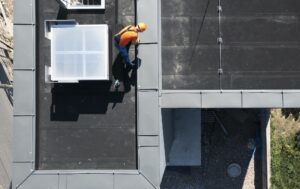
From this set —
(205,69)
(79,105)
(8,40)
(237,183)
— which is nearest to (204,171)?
(237,183)

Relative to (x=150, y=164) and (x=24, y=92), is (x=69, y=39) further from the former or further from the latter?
(x=150, y=164)

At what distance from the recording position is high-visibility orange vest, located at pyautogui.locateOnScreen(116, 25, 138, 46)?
8.03 metres

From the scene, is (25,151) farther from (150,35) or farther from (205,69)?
(205,69)

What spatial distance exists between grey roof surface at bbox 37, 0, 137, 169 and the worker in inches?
11.2

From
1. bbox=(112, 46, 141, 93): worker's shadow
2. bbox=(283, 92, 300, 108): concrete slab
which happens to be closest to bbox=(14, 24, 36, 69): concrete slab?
bbox=(112, 46, 141, 93): worker's shadow

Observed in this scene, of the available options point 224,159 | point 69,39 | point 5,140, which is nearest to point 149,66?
point 69,39

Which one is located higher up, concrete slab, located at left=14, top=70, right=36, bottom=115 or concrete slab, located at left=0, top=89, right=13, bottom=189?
concrete slab, located at left=14, top=70, right=36, bottom=115

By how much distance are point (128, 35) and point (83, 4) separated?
6.06 feet

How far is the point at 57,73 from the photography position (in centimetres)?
833

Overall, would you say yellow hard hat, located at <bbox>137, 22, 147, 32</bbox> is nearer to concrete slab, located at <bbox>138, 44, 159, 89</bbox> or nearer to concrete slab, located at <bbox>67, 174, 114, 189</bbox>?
concrete slab, located at <bbox>138, 44, 159, 89</bbox>

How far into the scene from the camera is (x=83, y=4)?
357 inches

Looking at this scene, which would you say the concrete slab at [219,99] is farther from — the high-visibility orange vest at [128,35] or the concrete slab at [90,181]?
the concrete slab at [90,181]

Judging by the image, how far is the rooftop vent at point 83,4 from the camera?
28.1ft

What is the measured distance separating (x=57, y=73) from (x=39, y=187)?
2.68 m
